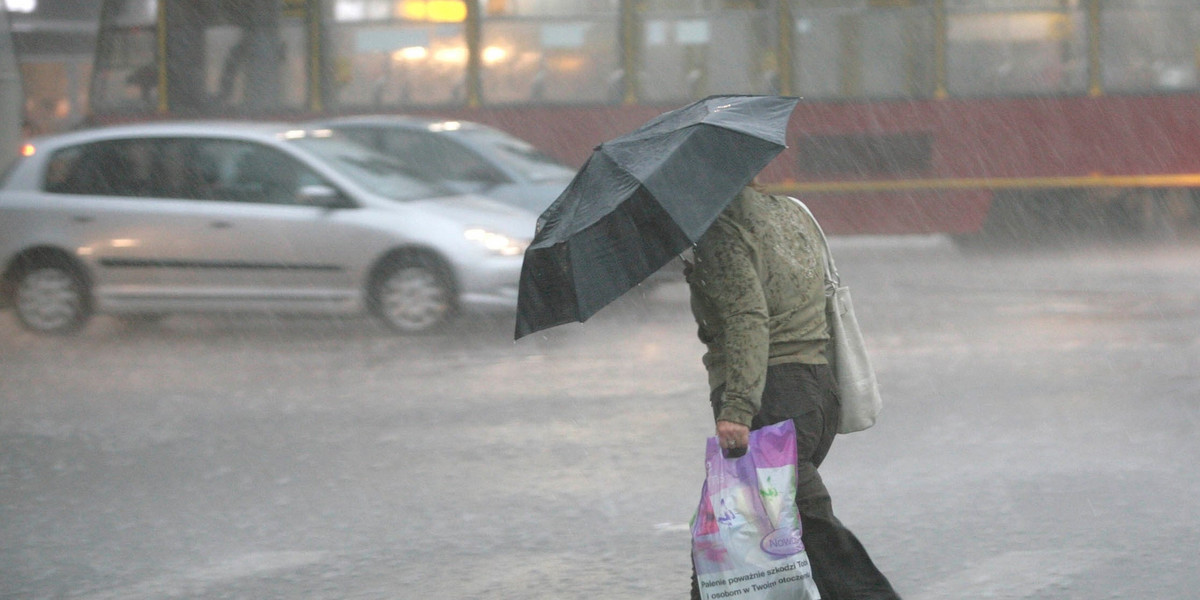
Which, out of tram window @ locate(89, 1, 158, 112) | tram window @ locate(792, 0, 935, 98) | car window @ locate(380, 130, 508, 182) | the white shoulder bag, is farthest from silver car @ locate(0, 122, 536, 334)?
the white shoulder bag

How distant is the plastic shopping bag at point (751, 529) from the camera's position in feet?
11.8

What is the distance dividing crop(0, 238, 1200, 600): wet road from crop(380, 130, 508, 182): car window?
6.96ft

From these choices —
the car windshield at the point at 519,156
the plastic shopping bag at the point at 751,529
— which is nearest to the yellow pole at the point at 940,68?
the car windshield at the point at 519,156

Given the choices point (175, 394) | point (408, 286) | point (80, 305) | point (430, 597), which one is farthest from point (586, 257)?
point (80, 305)

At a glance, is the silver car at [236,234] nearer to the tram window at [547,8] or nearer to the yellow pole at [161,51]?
the tram window at [547,8]

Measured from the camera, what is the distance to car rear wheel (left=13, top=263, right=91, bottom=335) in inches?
434

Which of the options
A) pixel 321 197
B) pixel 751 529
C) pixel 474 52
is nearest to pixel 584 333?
pixel 321 197

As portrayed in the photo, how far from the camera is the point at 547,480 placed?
20.3ft

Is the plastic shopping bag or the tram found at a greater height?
the tram

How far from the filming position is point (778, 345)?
3.87m

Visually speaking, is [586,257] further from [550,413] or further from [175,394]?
[175,394]

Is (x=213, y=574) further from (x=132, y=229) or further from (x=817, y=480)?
(x=132, y=229)

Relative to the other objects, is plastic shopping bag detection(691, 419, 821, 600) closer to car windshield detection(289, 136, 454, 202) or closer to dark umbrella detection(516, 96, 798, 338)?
dark umbrella detection(516, 96, 798, 338)

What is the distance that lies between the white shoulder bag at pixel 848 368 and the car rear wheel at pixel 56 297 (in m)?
8.18
